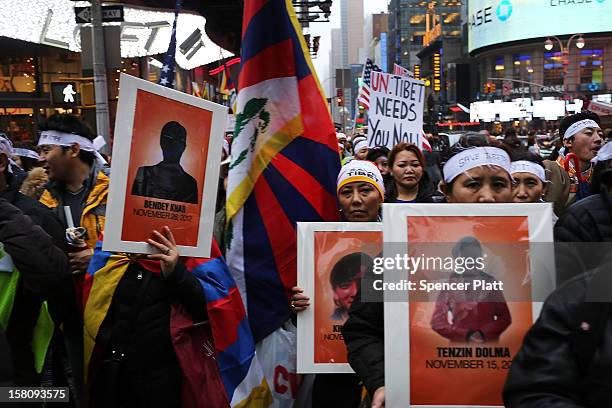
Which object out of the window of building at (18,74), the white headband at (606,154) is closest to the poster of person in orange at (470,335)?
the white headband at (606,154)

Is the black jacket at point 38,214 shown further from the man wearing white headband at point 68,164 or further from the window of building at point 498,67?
the window of building at point 498,67

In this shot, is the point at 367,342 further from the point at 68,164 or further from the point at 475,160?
the point at 68,164

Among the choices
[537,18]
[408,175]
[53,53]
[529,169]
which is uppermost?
[537,18]

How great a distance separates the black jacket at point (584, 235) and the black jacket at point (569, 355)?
1.72 ft

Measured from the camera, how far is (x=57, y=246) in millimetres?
3596

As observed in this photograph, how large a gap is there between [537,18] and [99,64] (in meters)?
92.2

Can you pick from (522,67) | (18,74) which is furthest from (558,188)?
(522,67)

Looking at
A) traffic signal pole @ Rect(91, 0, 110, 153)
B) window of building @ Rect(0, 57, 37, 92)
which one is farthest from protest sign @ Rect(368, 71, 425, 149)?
window of building @ Rect(0, 57, 37, 92)

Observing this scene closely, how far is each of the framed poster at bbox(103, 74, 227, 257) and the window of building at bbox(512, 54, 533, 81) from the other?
9864cm

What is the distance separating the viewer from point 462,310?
7.13 ft

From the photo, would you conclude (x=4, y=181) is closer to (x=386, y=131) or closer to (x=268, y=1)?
(x=268, y=1)

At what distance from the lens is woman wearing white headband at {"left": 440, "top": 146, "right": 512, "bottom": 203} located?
3131 mm

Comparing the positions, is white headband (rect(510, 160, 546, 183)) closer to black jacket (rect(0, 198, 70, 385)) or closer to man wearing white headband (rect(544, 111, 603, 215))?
man wearing white headband (rect(544, 111, 603, 215))

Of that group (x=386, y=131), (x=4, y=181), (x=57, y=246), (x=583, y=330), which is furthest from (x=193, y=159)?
(x=386, y=131)
